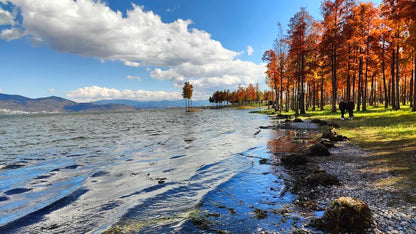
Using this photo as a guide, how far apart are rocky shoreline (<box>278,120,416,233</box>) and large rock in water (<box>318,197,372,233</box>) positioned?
0.59 feet

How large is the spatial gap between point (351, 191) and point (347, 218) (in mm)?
2550

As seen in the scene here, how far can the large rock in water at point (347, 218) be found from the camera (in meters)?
4.98

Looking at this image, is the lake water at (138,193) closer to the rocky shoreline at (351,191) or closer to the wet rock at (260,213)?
the wet rock at (260,213)

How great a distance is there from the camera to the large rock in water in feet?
16.3

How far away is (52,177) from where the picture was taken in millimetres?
11430

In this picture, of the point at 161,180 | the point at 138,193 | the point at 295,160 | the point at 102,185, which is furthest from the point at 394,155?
the point at 102,185

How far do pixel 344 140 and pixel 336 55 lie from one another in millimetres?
23641

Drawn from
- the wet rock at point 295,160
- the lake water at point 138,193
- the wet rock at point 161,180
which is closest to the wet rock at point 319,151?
the wet rock at point 295,160

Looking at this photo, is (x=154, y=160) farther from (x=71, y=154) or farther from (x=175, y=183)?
(x=71, y=154)

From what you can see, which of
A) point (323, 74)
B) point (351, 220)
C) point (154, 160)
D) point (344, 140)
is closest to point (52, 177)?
point (154, 160)

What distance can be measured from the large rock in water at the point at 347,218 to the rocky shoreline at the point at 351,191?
0.59 feet

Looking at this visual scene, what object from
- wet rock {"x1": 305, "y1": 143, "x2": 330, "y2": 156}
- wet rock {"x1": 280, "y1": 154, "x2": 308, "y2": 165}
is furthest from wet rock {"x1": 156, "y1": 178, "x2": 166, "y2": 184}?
wet rock {"x1": 305, "y1": 143, "x2": 330, "y2": 156}

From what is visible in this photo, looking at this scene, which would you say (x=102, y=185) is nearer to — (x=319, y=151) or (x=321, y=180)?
(x=321, y=180)

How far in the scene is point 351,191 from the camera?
7133 mm
